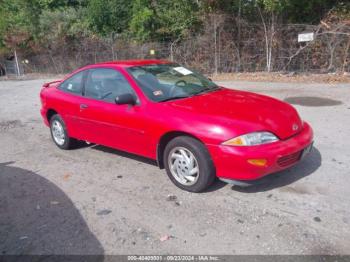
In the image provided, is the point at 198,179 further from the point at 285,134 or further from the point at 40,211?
the point at 40,211

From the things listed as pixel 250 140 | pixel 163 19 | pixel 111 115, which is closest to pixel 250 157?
pixel 250 140

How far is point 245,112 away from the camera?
422 centimetres

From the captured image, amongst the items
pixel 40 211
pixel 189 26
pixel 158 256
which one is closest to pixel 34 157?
pixel 40 211

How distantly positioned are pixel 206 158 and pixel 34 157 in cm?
343

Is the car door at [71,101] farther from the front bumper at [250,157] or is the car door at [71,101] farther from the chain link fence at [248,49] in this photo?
the chain link fence at [248,49]

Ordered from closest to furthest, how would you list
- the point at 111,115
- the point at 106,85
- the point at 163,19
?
the point at 111,115
the point at 106,85
the point at 163,19

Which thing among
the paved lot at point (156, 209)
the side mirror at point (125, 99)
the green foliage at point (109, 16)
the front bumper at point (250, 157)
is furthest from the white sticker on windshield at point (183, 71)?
the green foliage at point (109, 16)

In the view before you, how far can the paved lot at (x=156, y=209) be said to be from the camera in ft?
10.9

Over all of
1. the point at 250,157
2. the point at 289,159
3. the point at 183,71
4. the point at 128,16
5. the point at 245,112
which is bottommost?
the point at 289,159

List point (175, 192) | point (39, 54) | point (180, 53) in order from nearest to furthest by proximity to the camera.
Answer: point (175, 192)
point (180, 53)
point (39, 54)

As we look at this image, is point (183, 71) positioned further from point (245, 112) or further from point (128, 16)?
point (128, 16)

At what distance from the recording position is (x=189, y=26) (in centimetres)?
1878

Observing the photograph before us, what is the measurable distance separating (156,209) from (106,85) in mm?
2196

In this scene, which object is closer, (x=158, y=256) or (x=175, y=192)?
(x=158, y=256)
